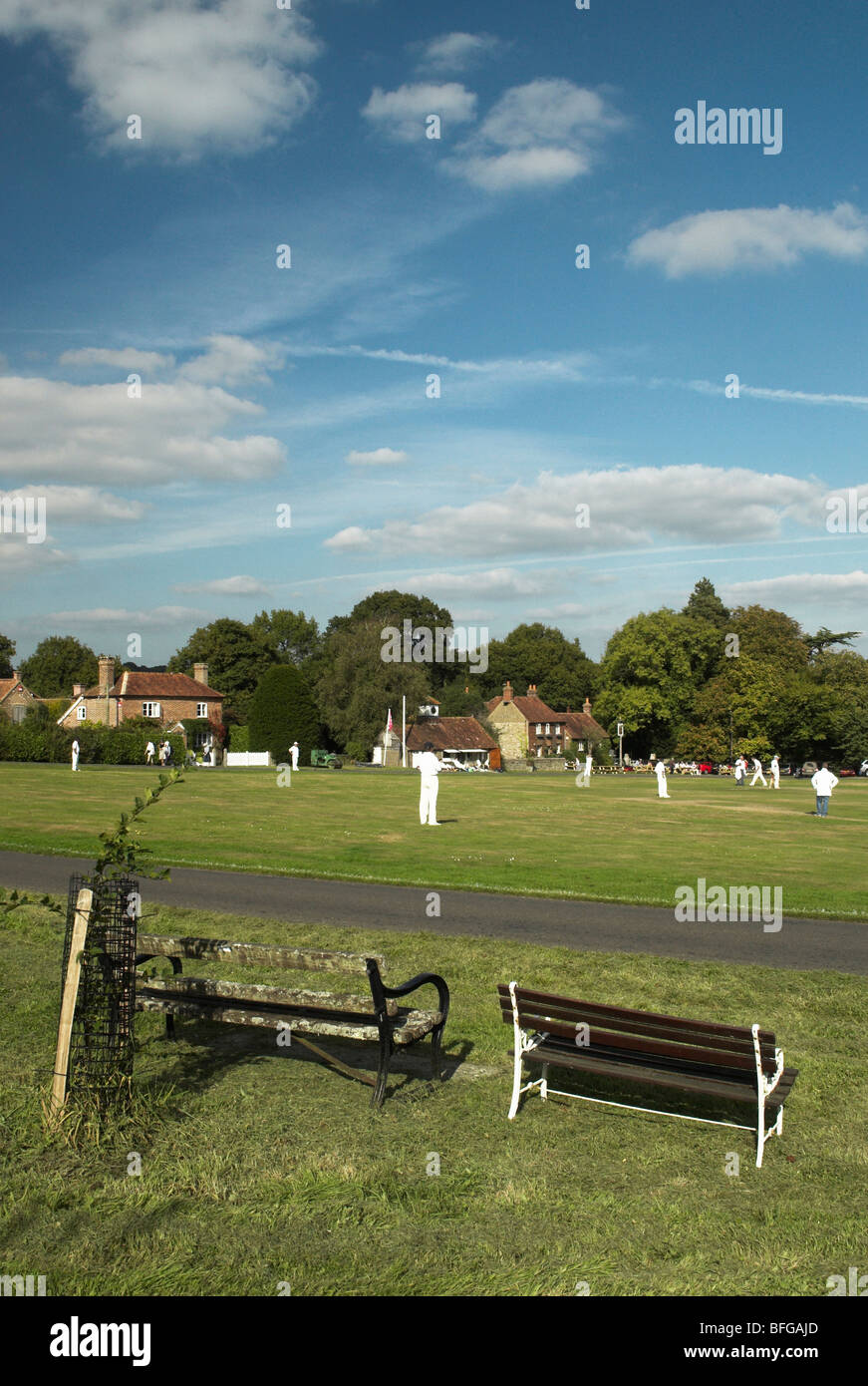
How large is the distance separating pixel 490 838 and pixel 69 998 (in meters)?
18.1

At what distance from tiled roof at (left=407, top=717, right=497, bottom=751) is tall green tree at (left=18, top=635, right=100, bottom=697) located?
157ft

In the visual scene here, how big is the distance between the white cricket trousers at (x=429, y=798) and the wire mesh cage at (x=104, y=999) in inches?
773

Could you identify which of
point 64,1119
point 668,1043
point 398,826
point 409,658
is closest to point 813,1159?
point 668,1043

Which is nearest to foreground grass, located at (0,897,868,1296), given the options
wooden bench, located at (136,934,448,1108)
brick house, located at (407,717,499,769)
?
wooden bench, located at (136,934,448,1108)

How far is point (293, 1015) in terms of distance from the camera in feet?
25.0

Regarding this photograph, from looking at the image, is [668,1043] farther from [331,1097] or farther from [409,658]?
[409,658]

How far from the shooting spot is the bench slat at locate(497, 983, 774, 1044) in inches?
251

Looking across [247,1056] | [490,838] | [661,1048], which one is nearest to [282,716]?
→ [490,838]

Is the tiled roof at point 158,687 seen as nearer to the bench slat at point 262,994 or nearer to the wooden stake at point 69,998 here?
the bench slat at point 262,994

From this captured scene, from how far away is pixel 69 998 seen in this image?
20.3 ft

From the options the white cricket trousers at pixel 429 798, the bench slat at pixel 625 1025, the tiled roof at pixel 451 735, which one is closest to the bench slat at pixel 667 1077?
the bench slat at pixel 625 1025

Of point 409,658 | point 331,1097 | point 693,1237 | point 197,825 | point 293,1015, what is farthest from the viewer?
point 409,658

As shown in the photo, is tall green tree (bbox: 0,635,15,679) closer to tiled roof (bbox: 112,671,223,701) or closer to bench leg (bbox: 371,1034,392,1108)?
tiled roof (bbox: 112,671,223,701)
